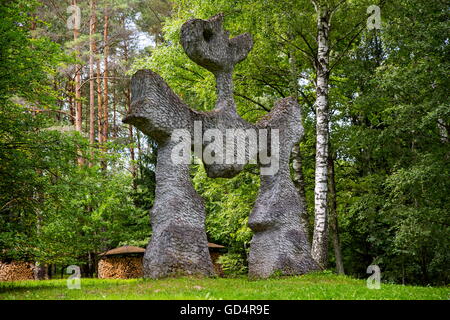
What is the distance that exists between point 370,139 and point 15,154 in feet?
34.8

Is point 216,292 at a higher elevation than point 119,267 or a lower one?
higher

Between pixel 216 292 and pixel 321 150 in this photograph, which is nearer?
pixel 216 292

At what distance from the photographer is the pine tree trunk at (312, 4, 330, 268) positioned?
12539 mm

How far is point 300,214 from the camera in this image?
10898 mm

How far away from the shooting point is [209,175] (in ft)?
34.2

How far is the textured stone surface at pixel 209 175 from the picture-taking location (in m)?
9.02

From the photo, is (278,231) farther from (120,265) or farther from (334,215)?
(120,265)

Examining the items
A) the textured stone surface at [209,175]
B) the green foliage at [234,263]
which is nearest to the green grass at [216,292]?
the textured stone surface at [209,175]

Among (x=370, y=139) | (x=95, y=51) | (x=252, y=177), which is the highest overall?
(x=95, y=51)

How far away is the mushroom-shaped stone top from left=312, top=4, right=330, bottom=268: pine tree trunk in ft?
10.9

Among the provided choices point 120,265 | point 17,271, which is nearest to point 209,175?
point 120,265

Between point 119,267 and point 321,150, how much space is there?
12.3 m
